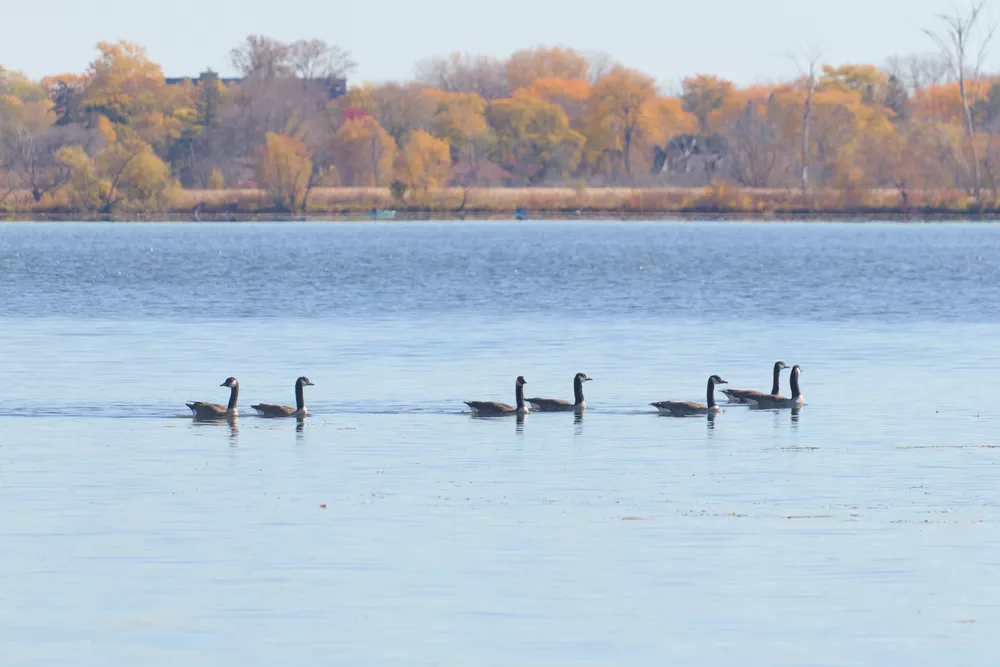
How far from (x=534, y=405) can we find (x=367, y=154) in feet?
454

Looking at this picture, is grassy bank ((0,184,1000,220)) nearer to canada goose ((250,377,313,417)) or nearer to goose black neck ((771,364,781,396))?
goose black neck ((771,364,781,396))

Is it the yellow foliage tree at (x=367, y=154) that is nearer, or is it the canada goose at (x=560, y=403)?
the canada goose at (x=560, y=403)

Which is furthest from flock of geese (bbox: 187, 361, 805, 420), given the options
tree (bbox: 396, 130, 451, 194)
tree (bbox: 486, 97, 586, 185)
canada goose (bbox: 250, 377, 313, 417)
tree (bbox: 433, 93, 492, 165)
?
tree (bbox: 486, 97, 586, 185)

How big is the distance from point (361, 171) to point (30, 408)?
13912cm

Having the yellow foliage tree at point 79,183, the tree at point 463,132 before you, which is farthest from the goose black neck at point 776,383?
the tree at point 463,132

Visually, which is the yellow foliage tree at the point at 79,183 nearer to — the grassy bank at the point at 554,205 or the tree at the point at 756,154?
the grassy bank at the point at 554,205

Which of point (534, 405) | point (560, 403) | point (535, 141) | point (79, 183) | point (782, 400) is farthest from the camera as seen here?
point (535, 141)

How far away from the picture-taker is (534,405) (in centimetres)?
2850

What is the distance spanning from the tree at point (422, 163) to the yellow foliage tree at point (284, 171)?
7.72 m

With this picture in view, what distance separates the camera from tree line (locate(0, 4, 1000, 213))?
14375 centimetres

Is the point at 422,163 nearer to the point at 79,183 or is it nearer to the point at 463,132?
the point at 79,183

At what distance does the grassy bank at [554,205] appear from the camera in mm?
138875

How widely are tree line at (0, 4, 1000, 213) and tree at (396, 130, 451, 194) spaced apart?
16 centimetres

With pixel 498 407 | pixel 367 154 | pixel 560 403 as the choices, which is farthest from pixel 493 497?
pixel 367 154
